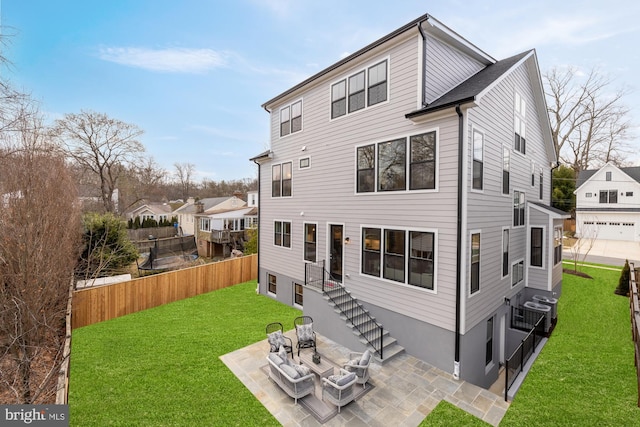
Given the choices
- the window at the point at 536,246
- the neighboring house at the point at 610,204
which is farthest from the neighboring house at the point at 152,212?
the neighboring house at the point at 610,204

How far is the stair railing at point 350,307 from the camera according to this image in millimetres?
7988

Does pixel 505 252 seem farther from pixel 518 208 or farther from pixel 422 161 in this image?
pixel 422 161

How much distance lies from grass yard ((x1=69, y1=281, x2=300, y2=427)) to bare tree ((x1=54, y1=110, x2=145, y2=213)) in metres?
22.2

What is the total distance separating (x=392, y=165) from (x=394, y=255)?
273 centimetres

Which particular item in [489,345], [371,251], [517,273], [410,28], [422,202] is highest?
[410,28]

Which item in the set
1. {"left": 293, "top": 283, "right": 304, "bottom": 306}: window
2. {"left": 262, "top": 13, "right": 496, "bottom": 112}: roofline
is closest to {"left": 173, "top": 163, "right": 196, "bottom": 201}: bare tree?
{"left": 293, "top": 283, "right": 304, "bottom": 306}: window

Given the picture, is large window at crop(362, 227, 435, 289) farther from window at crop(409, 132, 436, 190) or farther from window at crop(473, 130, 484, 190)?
window at crop(473, 130, 484, 190)

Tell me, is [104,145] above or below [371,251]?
above

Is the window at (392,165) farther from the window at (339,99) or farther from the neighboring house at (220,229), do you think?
the neighboring house at (220,229)

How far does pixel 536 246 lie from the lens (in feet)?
35.8

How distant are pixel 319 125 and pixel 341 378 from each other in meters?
8.50

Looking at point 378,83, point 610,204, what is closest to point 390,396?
point 378,83

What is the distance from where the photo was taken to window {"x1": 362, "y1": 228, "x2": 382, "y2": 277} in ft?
28.3

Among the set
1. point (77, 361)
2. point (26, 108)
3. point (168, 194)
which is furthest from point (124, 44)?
point (168, 194)
